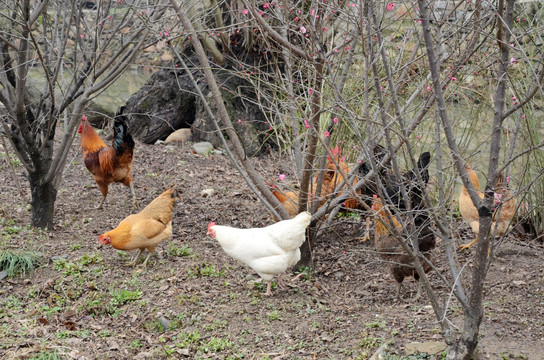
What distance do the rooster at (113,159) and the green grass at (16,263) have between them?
6.24 ft

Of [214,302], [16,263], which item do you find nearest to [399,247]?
[214,302]

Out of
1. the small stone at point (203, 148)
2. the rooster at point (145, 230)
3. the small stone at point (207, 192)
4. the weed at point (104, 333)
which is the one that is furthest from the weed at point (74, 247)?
the small stone at point (203, 148)

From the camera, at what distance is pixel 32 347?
4.19 meters

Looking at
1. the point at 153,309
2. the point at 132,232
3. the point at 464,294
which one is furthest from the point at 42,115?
the point at 464,294

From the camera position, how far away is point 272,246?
16.6 feet

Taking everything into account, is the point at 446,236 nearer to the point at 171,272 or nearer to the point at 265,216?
the point at 171,272

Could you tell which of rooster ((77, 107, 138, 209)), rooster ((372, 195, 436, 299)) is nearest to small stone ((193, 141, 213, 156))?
rooster ((77, 107, 138, 209))

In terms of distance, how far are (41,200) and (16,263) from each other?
0.96m

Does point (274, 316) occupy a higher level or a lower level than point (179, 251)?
lower

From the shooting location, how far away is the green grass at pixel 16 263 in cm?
561

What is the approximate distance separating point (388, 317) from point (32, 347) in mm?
2691

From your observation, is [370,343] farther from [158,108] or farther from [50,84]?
[158,108]

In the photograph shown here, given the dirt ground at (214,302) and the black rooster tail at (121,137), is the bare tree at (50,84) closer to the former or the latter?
the dirt ground at (214,302)

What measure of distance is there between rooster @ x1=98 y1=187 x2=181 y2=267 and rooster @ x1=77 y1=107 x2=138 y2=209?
1567mm
